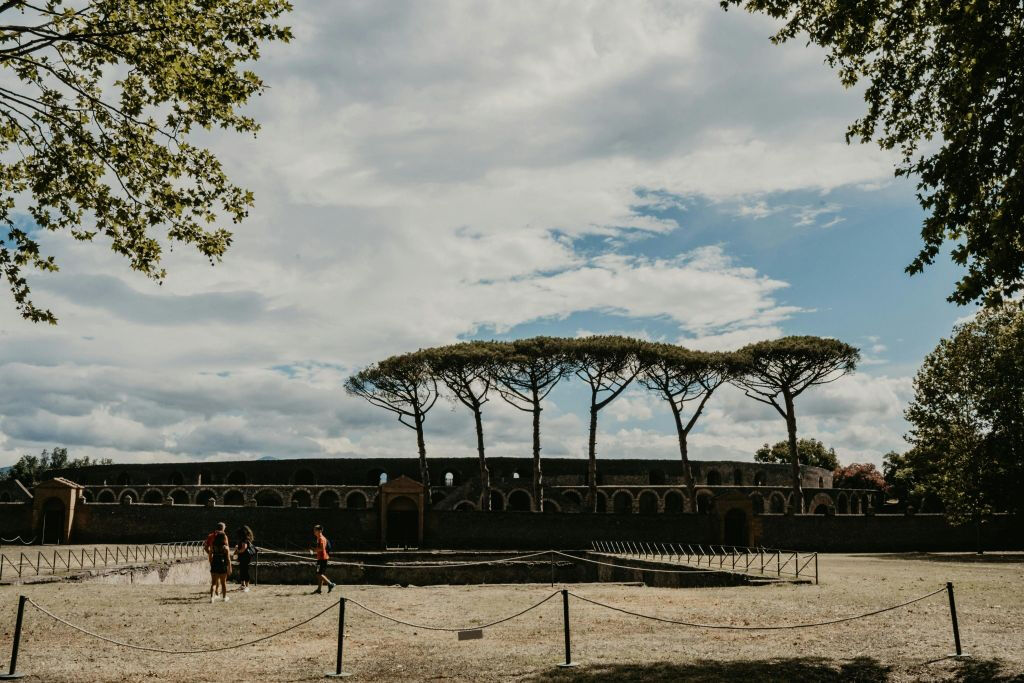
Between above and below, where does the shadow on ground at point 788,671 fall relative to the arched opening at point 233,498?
below

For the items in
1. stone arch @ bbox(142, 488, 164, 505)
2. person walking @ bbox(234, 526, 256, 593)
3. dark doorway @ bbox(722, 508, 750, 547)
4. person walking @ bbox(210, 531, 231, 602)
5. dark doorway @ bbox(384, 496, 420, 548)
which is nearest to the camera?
person walking @ bbox(210, 531, 231, 602)

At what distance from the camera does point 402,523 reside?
32.4 meters

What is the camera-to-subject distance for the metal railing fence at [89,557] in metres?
20.3

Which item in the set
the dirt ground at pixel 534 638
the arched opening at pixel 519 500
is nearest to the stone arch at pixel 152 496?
the arched opening at pixel 519 500

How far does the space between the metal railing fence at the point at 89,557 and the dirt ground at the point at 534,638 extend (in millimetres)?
5890

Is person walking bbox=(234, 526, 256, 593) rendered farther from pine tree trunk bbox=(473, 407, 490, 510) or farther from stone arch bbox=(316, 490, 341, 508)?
stone arch bbox=(316, 490, 341, 508)

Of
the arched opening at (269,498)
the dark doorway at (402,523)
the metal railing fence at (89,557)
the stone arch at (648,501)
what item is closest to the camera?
the metal railing fence at (89,557)

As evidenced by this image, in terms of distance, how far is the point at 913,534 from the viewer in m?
32.8

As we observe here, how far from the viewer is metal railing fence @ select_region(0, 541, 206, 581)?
20.3m

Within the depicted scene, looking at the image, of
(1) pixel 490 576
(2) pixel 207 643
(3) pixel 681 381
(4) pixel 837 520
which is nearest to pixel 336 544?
(1) pixel 490 576

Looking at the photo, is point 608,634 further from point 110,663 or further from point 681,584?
point 681,584

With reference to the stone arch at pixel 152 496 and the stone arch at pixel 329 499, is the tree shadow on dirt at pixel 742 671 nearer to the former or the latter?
the stone arch at pixel 329 499

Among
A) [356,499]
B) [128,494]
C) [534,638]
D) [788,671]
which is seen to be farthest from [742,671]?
[128,494]

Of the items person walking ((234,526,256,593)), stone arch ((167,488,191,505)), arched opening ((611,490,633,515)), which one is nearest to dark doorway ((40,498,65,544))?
stone arch ((167,488,191,505))
